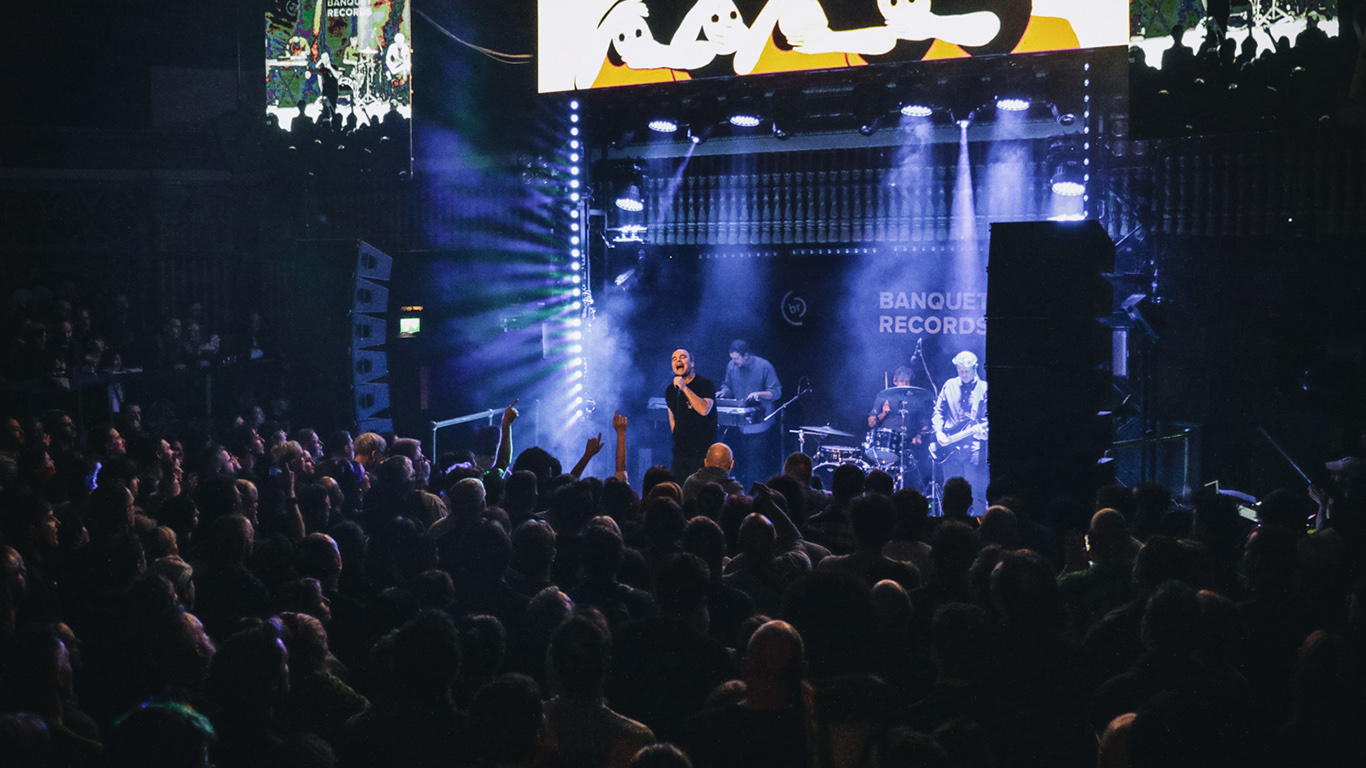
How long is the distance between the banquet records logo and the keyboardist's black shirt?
2855 mm

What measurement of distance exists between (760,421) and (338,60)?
22.0 ft

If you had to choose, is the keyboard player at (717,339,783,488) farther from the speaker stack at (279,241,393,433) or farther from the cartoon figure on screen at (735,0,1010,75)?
the speaker stack at (279,241,393,433)

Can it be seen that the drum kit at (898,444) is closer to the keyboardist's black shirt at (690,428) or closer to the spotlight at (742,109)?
the keyboardist's black shirt at (690,428)

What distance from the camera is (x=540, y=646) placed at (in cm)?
286

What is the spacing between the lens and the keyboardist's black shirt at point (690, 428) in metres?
7.98

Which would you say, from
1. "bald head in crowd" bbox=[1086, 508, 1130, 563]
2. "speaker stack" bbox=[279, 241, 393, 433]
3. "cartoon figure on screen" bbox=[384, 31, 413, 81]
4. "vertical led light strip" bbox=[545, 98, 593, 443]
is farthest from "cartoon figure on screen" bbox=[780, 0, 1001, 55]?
"bald head in crowd" bbox=[1086, 508, 1130, 563]

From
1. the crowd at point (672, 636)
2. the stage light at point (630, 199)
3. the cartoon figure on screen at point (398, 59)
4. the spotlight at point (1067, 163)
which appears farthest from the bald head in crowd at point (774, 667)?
the cartoon figure on screen at point (398, 59)

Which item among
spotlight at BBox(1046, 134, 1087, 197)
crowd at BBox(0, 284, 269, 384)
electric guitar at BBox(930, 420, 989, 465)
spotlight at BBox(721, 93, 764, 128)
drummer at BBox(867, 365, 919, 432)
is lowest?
electric guitar at BBox(930, 420, 989, 465)

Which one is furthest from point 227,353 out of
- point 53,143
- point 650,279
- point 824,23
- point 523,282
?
point 824,23

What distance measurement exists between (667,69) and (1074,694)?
745cm

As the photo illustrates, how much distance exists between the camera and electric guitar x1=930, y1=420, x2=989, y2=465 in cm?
875

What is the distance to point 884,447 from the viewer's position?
897 centimetres

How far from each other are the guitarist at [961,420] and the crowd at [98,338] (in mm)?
7217

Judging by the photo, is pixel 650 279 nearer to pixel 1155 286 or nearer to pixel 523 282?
pixel 523 282
